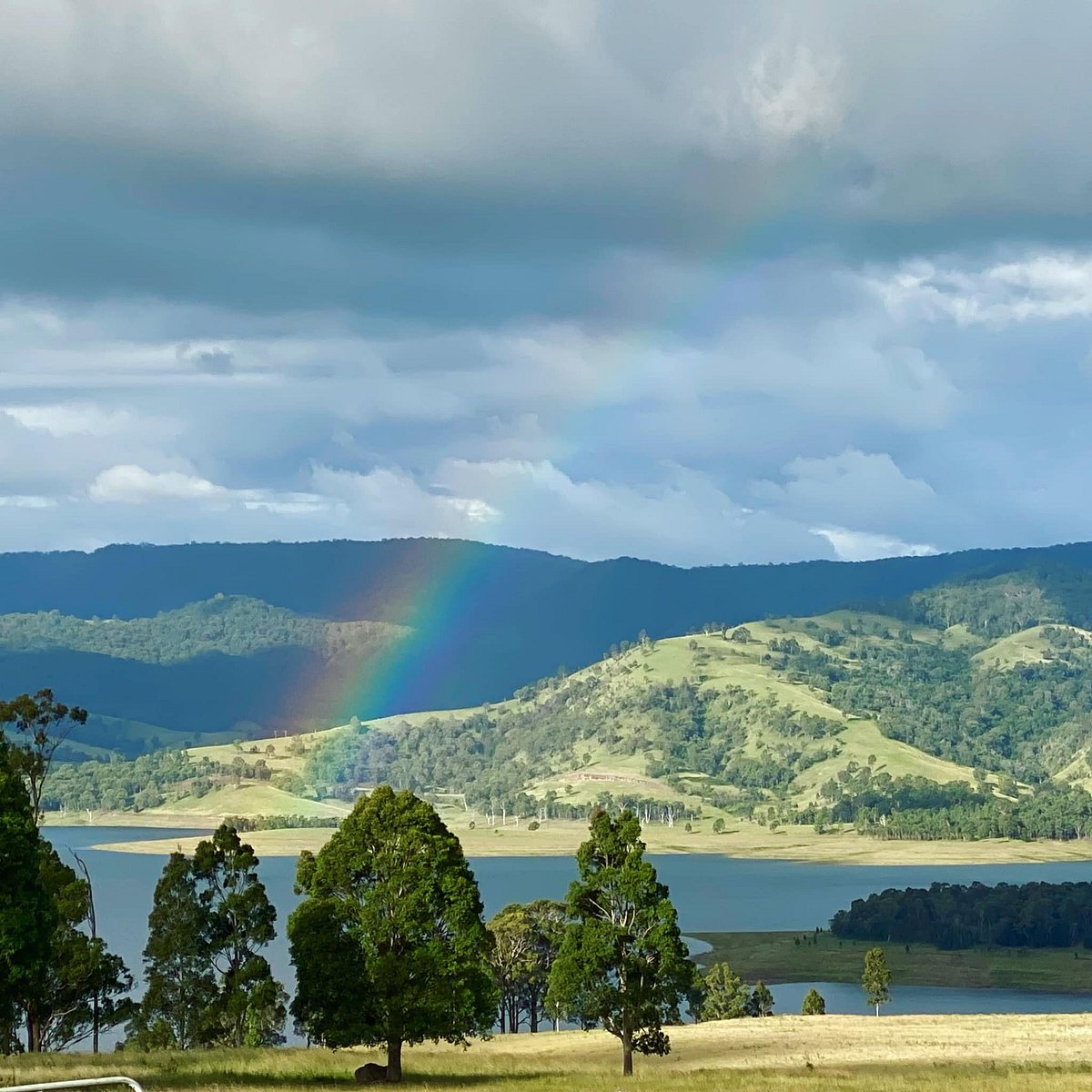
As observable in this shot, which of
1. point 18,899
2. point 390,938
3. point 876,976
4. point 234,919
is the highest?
point 18,899

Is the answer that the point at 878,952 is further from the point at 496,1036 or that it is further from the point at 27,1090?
the point at 27,1090

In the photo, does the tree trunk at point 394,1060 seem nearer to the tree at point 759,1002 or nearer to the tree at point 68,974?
the tree at point 68,974

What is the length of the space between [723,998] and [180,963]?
93389 mm

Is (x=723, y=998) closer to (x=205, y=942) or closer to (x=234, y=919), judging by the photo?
(x=205, y=942)

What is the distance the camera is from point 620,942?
69812 millimetres

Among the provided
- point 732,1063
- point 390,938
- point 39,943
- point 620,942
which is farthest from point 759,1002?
point 39,943

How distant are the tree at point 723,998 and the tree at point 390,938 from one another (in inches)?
4313

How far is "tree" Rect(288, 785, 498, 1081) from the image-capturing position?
188ft

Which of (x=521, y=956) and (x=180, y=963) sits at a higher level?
(x=180, y=963)

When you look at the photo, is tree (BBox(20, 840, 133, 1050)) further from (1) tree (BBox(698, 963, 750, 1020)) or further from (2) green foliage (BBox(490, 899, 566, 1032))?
(1) tree (BBox(698, 963, 750, 1020))

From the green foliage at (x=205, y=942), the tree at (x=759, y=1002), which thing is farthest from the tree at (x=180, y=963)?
the tree at (x=759, y=1002)

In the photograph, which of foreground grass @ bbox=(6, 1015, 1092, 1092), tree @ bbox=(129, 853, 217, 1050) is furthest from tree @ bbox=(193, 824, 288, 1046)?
foreground grass @ bbox=(6, 1015, 1092, 1092)

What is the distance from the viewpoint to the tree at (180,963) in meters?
84.3

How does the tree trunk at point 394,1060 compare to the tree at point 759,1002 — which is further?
the tree at point 759,1002
